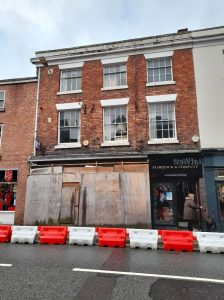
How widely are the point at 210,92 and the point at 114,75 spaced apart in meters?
5.11

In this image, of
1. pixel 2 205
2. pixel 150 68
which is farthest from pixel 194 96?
pixel 2 205

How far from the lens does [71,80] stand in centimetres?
1494

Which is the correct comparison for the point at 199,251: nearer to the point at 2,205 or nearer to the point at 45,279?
the point at 45,279

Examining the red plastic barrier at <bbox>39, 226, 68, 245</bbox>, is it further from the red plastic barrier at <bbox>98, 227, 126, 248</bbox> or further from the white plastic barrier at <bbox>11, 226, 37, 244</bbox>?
the red plastic barrier at <bbox>98, 227, 126, 248</bbox>

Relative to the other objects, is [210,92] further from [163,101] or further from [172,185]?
[172,185]

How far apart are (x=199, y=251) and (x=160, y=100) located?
768 cm

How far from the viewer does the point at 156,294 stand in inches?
185

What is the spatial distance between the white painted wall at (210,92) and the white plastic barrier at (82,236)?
266 inches

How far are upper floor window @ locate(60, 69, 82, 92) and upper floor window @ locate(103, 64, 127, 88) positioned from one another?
150 centimetres

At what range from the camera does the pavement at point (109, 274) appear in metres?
4.70

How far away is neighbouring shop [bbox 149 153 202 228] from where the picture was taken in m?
12.5

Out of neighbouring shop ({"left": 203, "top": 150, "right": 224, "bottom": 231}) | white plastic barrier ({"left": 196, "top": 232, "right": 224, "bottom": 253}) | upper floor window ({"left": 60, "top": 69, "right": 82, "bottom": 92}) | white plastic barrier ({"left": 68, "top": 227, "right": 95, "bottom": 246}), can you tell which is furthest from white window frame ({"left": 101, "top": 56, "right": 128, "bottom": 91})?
white plastic barrier ({"left": 196, "top": 232, "right": 224, "bottom": 253})

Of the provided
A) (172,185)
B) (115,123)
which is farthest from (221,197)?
(115,123)

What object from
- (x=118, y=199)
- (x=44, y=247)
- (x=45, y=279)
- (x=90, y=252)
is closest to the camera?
(x=45, y=279)
